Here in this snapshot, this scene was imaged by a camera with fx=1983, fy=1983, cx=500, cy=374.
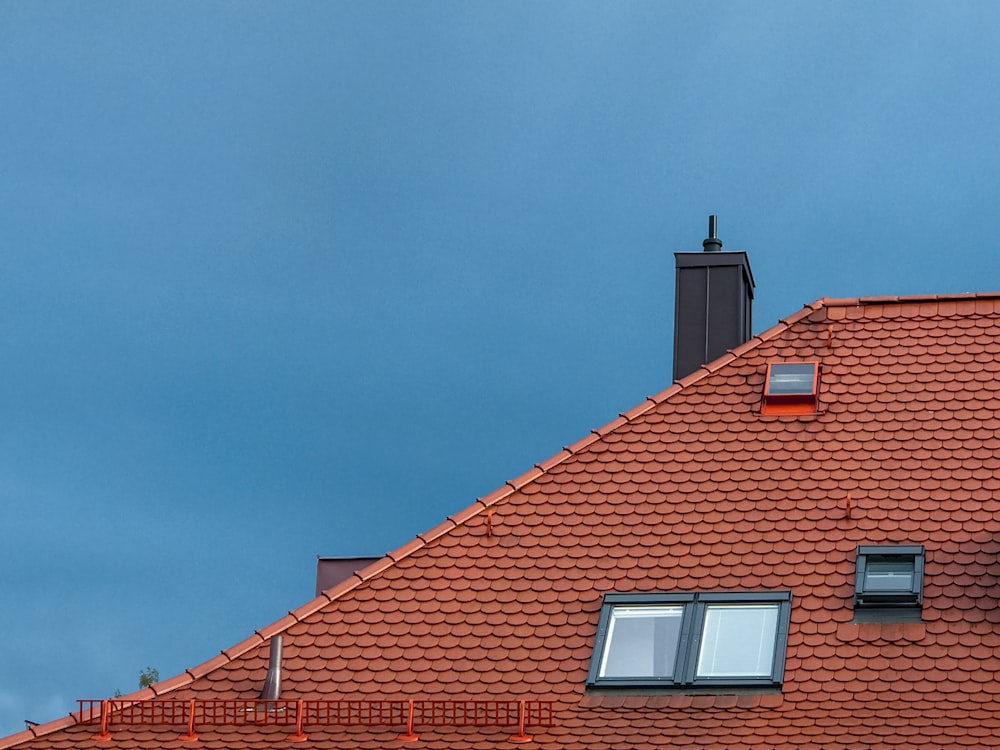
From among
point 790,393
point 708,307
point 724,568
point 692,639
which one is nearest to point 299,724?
point 692,639

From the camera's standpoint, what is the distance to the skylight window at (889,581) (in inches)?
690

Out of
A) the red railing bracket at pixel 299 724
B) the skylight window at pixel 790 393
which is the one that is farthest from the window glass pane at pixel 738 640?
the red railing bracket at pixel 299 724

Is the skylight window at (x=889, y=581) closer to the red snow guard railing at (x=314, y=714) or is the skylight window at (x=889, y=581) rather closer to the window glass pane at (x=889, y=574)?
the window glass pane at (x=889, y=574)

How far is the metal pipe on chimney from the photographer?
17.7 metres

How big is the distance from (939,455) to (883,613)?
2.31 metres

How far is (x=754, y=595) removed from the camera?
708 inches

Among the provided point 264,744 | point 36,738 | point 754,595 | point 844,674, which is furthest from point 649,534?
point 36,738

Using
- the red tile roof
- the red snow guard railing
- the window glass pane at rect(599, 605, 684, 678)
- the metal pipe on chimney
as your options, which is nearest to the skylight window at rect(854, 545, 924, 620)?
the red tile roof

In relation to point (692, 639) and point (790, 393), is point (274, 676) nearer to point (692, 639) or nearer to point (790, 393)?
point (692, 639)

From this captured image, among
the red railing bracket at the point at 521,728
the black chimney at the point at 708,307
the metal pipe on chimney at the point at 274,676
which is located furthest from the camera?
the black chimney at the point at 708,307

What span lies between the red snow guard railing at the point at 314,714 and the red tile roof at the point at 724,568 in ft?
0.31

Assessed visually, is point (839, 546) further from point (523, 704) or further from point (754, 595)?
point (523, 704)

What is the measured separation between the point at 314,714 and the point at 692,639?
134 inches

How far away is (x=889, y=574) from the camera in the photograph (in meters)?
17.9
